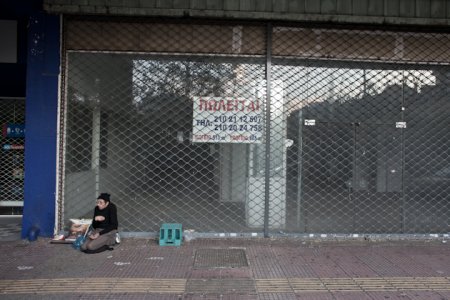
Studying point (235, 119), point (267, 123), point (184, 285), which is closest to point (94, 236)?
point (184, 285)

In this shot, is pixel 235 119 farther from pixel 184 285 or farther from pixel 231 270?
pixel 184 285

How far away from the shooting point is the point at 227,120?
271 inches

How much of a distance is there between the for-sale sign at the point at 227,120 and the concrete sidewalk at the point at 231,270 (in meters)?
1.62

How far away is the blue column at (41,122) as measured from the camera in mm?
6645

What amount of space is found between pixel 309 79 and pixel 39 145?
4430 millimetres

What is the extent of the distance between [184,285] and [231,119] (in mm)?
2968

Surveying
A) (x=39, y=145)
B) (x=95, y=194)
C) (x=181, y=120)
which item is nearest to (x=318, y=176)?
(x=181, y=120)

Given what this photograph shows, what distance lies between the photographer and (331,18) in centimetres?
644

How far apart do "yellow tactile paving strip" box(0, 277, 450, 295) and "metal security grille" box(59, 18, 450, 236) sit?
201 centimetres

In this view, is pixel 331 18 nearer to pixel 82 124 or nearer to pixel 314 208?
pixel 314 208

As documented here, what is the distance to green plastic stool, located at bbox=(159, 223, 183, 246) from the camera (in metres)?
6.39

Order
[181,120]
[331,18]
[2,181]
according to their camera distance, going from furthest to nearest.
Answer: [2,181] < [181,120] < [331,18]

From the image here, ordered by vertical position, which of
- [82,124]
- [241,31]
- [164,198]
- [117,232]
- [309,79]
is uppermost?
[241,31]

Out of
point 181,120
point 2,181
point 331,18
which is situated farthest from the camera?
point 2,181
